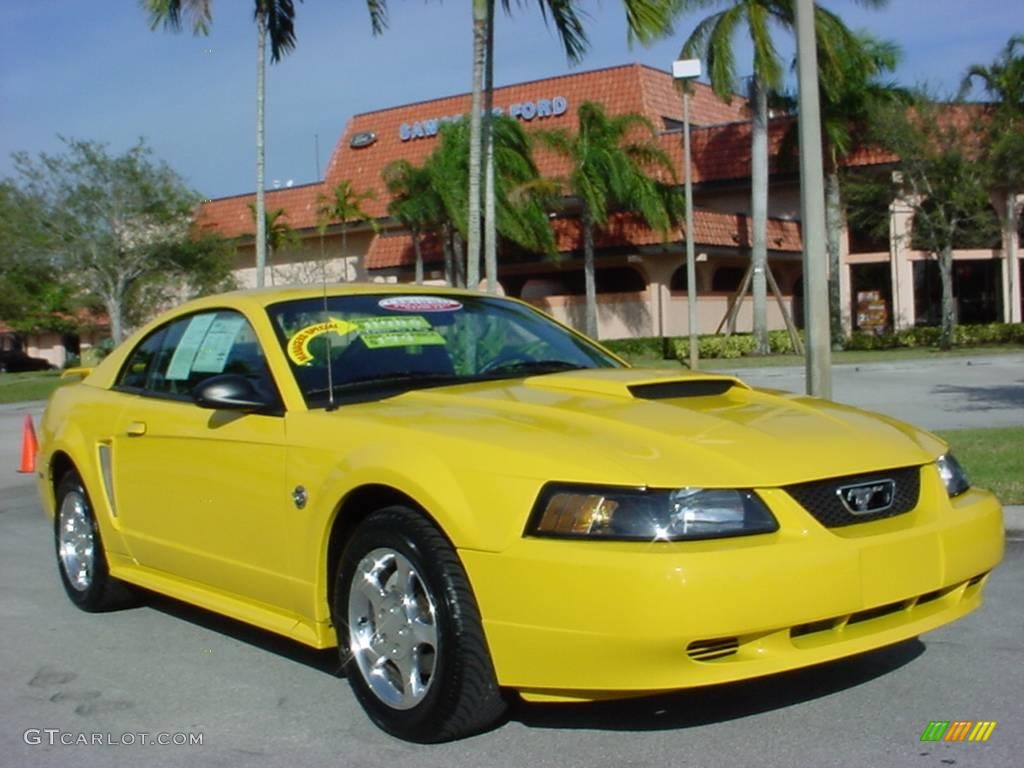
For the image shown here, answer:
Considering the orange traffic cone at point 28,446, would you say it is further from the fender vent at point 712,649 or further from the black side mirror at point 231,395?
the fender vent at point 712,649

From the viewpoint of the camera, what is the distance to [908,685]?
15.1 feet

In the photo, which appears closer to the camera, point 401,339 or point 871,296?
point 401,339

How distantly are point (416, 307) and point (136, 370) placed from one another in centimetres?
163

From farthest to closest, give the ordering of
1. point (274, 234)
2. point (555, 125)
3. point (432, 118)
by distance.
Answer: point (432, 118), point (274, 234), point (555, 125)

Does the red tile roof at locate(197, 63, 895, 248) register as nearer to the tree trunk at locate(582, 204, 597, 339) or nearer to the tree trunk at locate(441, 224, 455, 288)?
the tree trunk at locate(582, 204, 597, 339)

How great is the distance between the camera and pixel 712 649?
3715mm

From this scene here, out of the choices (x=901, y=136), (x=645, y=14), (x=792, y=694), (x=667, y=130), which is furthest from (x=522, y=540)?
(x=667, y=130)

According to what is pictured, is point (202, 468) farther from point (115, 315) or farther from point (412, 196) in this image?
point (115, 315)

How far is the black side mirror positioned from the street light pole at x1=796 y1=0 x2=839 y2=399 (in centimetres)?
559

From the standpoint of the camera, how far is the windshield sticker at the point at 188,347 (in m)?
5.70

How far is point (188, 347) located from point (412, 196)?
108 feet

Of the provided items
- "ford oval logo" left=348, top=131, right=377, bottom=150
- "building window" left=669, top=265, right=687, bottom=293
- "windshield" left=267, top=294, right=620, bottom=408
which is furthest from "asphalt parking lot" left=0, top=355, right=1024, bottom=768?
"ford oval logo" left=348, top=131, right=377, bottom=150

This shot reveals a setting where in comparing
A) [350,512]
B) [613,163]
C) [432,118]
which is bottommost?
[350,512]

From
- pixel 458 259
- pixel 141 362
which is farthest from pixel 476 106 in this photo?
pixel 458 259
